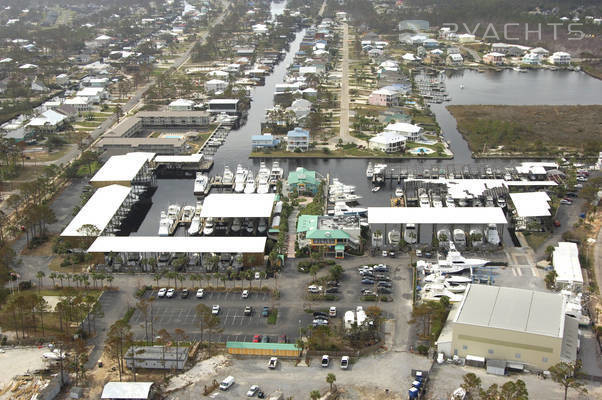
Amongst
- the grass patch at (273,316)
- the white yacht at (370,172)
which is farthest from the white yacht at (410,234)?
the grass patch at (273,316)

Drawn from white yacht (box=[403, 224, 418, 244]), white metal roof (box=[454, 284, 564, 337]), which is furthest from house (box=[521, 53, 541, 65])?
white metal roof (box=[454, 284, 564, 337])

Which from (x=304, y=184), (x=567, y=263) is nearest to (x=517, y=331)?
(x=567, y=263)

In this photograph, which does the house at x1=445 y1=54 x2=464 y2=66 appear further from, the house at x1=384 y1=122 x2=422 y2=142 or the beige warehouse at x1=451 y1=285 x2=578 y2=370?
the beige warehouse at x1=451 y1=285 x2=578 y2=370

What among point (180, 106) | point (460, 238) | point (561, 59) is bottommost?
point (561, 59)

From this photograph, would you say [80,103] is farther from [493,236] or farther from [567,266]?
[567,266]

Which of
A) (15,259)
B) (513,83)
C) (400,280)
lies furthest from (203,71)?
(400,280)

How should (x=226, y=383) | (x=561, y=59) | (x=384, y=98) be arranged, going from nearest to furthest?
1. (x=226, y=383)
2. (x=384, y=98)
3. (x=561, y=59)

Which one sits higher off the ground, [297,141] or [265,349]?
[265,349]
